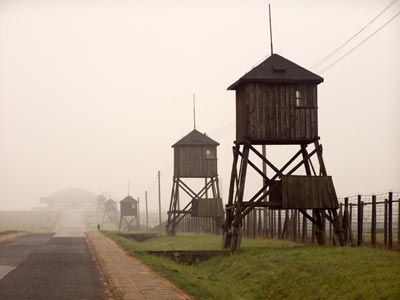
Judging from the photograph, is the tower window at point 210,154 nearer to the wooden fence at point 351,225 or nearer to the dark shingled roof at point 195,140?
the dark shingled roof at point 195,140

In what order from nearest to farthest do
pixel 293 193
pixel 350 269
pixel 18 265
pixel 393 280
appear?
pixel 393 280 < pixel 350 269 < pixel 18 265 < pixel 293 193

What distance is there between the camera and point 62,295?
46.1 ft

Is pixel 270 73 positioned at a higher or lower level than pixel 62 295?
higher

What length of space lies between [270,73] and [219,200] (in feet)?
73.0

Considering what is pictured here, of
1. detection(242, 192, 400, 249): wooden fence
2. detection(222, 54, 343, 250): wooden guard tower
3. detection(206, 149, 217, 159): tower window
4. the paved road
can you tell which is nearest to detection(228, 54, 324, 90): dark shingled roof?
detection(222, 54, 343, 250): wooden guard tower

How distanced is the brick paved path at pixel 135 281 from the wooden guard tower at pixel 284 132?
6.36 m

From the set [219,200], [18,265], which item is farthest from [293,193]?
[219,200]

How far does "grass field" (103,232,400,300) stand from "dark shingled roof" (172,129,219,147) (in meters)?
24.6

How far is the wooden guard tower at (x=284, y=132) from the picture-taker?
2572 cm

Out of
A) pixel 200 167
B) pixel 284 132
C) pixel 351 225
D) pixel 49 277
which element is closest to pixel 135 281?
pixel 49 277

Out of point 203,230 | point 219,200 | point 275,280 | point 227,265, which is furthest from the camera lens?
point 203,230

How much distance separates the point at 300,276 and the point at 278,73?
12.0 meters

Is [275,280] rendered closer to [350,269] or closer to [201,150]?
[350,269]

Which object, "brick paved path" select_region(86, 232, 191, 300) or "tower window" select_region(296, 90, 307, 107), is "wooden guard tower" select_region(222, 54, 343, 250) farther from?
"brick paved path" select_region(86, 232, 191, 300)
